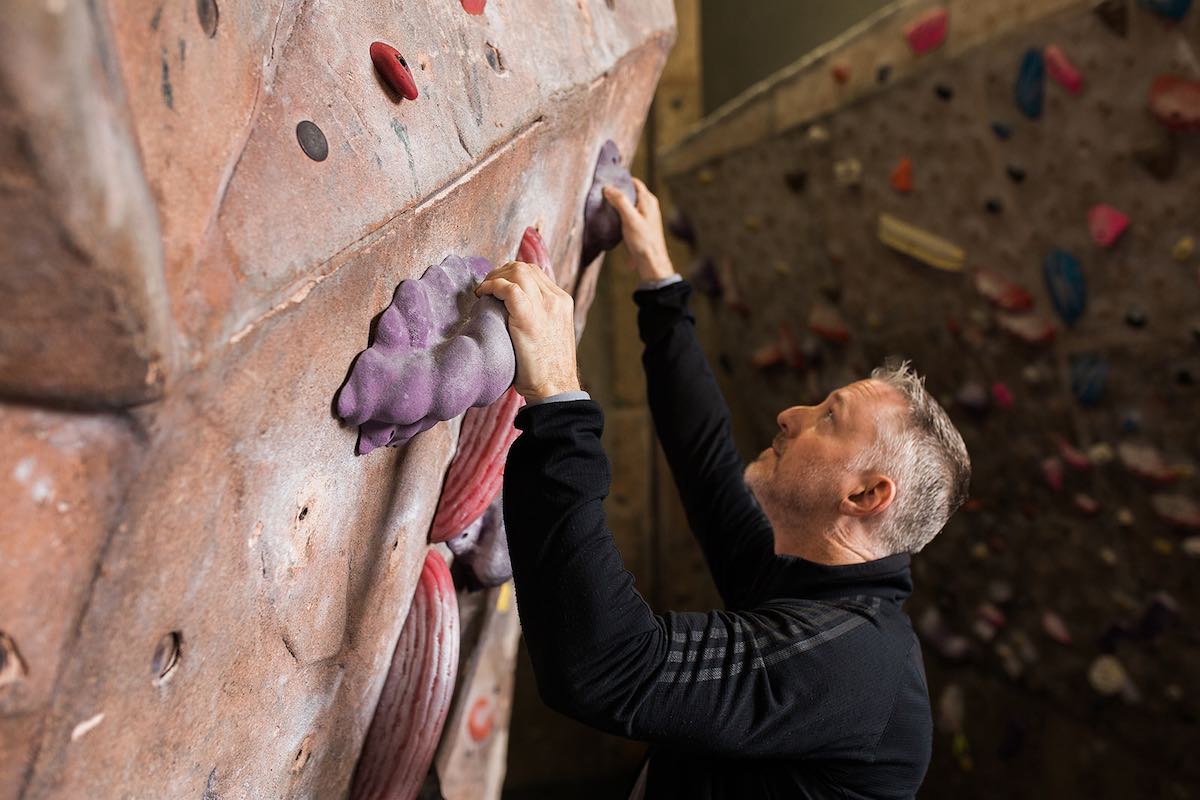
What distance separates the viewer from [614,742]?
498 centimetres

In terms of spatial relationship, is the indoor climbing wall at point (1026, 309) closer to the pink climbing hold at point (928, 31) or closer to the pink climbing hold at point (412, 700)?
the pink climbing hold at point (928, 31)

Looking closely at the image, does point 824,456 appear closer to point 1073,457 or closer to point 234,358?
point 234,358

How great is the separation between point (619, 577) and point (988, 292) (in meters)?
1.81

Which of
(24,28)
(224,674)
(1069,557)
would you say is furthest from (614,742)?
(24,28)

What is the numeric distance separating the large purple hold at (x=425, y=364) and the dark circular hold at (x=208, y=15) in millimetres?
281

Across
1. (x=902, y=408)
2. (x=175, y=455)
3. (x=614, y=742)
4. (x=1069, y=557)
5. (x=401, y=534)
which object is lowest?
(x=614, y=742)

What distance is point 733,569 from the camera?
1523 mm

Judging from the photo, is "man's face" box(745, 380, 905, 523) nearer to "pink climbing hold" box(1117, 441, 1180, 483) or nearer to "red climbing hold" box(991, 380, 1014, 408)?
"pink climbing hold" box(1117, 441, 1180, 483)

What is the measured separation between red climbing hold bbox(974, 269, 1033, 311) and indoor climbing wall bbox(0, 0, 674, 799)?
1.59 metres

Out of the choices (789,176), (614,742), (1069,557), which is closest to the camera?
(1069,557)

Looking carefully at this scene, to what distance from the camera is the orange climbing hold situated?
8.28ft

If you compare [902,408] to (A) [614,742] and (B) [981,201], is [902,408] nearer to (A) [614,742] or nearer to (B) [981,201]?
(B) [981,201]

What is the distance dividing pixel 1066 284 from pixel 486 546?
1581 millimetres

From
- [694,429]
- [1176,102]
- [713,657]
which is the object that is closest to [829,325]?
[1176,102]
